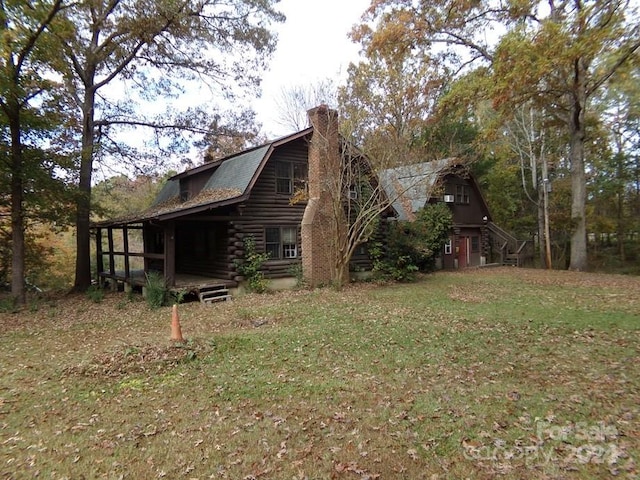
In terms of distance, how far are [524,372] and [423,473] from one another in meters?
3.19

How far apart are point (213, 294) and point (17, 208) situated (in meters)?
6.82

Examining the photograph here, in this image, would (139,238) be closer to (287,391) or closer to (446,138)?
(446,138)

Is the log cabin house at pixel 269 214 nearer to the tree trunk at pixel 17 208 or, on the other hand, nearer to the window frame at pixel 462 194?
the tree trunk at pixel 17 208

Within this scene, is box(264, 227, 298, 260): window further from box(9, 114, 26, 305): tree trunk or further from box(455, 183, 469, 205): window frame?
box(455, 183, 469, 205): window frame

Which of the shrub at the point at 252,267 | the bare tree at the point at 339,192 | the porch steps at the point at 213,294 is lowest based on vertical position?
the porch steps at the point at 213,294

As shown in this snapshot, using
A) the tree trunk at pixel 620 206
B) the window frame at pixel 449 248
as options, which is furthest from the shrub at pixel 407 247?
the tree trunk at pixel 620 206

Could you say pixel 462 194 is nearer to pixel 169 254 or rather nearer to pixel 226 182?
pixel 226 182

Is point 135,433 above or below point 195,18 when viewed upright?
below

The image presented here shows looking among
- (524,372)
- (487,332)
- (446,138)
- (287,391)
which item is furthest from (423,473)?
(446,138)

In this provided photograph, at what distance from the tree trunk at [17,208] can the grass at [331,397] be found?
412 cm

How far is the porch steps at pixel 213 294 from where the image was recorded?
13.3 meters

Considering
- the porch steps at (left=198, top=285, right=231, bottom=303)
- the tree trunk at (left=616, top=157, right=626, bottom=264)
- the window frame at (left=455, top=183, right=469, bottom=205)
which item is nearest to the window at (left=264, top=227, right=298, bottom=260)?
the porch steps at (left=198, top=285, right=231, bottom=303)

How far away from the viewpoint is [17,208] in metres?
12.5

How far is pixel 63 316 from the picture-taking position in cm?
1164
